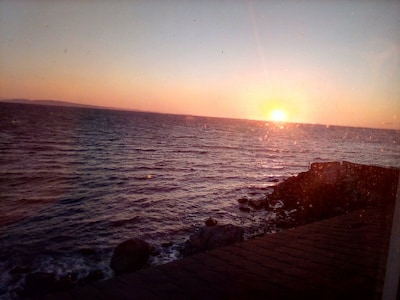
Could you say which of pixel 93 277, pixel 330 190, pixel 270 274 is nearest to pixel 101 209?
pixel 93 277

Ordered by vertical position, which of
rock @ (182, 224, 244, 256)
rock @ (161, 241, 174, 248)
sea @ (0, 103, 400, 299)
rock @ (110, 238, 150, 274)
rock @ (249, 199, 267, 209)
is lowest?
sea @ (0, 103, 400, 299)

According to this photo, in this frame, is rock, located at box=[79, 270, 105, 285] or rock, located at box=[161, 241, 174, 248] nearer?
rock, located at box=[79, 270, 105, 285]

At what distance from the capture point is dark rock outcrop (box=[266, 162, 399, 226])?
12.1m

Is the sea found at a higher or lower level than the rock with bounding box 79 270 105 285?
lower

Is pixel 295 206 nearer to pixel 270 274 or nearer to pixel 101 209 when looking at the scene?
pixel 101 209

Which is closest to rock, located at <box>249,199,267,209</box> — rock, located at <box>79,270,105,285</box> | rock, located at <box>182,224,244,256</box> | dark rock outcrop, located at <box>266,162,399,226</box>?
dark rock outcrop, located at <box>266,162,399,226</box>

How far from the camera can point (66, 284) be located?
6.19 m

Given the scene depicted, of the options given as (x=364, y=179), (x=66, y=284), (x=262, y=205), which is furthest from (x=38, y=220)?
(x=364, y=179)

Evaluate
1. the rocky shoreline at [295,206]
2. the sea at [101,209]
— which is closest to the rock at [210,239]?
the rocky shoreline at [295,206]

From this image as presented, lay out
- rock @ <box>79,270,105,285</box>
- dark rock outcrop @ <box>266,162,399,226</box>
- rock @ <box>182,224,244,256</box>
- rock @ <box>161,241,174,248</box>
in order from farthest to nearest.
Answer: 1. dark rock outcrop @ <box>266,162,399,226</box>
2. rock @ <box>161,241,174,248</box>
3. rock @ <box>182,224,244,256</box>
4. rock @ <box>79,270,105,285</box>

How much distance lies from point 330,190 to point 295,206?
6.56ft

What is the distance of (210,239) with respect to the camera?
718 cm

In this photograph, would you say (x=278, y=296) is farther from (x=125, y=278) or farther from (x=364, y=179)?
(x=364, y=179)

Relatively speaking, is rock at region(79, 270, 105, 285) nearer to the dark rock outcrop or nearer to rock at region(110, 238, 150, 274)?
rock at region(110, 238, 150, 274)
